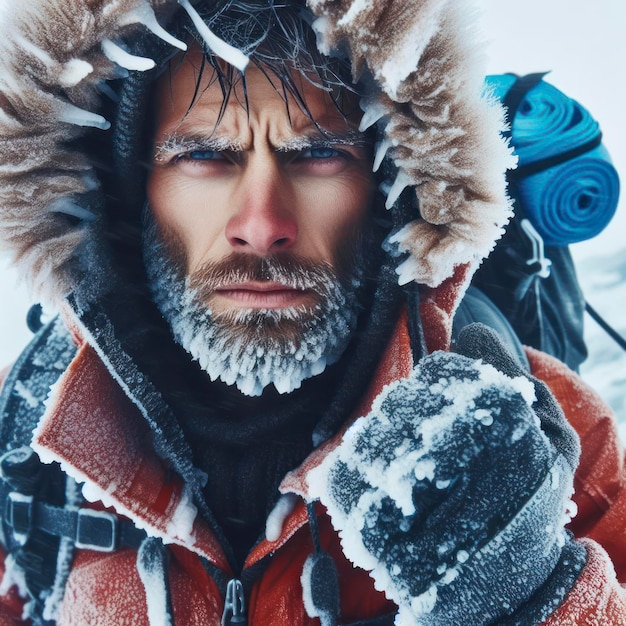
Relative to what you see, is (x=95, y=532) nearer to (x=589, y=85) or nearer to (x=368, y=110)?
(x=368, y=110)

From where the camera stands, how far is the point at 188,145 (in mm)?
1307

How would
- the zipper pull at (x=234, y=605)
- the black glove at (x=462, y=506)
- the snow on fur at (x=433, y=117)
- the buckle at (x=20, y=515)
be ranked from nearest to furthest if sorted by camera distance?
the black glove at (x=462, y=506) < the snow on fur at (x=433, y=117) < the zipper pull at (x=234, y=605) < the buckle at (x=20, y=515)

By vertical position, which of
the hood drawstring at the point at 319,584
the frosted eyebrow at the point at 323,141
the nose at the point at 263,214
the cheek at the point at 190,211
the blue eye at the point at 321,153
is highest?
the frosted eyebrow at the point at 323,141

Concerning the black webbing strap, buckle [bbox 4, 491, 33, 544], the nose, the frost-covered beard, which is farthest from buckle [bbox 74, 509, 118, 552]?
the nose

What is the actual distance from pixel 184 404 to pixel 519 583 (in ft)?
2.81

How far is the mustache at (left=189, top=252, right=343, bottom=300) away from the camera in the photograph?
126 cm

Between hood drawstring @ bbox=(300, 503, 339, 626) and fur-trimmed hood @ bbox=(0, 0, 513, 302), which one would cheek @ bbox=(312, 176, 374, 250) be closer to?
fur-trimmed hood @ bbox=(0, 0, 513, 302)

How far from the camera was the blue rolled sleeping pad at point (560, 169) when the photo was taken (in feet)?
5.72

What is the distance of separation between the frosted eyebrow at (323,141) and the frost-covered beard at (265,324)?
0.24m

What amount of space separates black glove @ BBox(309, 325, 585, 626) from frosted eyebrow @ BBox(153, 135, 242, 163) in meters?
0.67

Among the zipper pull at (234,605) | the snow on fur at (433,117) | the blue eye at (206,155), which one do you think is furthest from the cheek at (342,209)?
the zipper pull at (234,605)

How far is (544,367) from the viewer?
1.71 m

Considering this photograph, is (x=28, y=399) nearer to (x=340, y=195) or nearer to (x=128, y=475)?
(x=128, y=475)

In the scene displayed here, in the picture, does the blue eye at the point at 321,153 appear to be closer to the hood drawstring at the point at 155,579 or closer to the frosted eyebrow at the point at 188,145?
the frosted eyebrow at the point at 188,145
